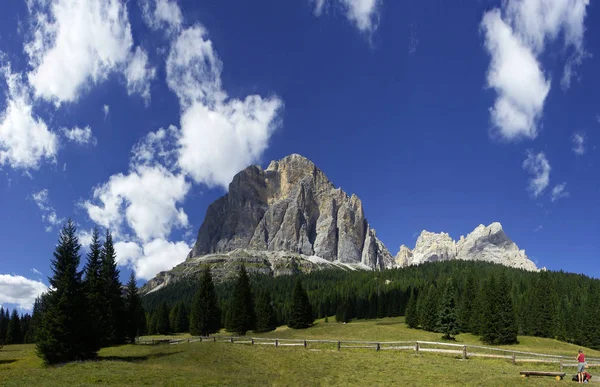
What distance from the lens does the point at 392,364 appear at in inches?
1303

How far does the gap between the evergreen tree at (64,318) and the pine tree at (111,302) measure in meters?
18.4

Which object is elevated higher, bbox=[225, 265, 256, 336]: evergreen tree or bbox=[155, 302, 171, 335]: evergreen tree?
bbox=[225, 265, 256, 336]: evergreen tree

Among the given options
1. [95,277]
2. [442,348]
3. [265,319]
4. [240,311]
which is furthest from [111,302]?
[442,348]

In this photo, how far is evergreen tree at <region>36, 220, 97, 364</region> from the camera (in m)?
35.9

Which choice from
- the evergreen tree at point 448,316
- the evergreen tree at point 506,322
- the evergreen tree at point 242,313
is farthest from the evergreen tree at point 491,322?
the evergreen tree at point 242,313

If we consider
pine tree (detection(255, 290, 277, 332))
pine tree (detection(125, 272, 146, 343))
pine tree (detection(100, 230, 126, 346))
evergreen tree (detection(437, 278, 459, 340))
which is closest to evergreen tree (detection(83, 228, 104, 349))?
pine tree (detection(100, 230, 126, 346))

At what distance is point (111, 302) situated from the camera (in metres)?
58.0

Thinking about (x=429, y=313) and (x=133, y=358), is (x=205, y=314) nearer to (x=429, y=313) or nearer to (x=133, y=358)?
(x=133, y=358)

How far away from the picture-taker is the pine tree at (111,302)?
56662mm

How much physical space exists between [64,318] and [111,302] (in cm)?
2260

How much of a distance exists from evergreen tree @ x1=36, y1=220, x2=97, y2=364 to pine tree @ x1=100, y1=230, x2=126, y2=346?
18.4 metres

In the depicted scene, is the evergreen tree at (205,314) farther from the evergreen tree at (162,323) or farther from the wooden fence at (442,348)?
the evergreen tree at (162,323)

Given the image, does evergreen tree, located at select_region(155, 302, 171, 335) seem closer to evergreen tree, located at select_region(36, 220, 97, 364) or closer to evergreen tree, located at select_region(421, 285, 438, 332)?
evergreen tree, located at select_region(421, 285, 438, 332)

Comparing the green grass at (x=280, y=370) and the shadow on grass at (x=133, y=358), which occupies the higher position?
the green grass at (x=280, y=370)
